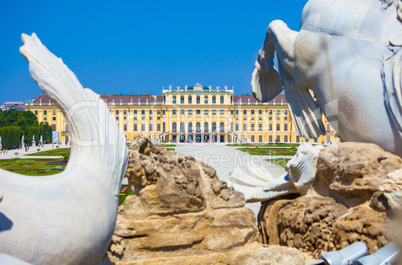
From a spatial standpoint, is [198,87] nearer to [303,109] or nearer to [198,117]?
[198,117]

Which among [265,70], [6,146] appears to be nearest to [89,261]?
[265,70]

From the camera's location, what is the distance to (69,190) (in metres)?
1.70

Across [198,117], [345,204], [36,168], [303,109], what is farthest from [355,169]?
[198,117]

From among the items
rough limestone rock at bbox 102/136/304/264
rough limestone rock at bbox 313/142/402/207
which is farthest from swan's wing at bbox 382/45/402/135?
rough limestone rock at bbox 102/136/304/264

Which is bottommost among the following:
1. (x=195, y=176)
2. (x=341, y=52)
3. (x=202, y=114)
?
(x=195, y=176)

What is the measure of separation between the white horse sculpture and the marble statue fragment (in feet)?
1.45

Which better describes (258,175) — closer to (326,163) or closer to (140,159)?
(326,163)

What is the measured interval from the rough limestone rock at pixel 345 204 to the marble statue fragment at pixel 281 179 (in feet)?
0.33

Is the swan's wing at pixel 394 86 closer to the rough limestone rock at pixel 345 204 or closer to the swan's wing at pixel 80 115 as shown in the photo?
the rough limestone rock at pixel 345 204

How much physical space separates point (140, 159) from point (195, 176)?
0.52 m

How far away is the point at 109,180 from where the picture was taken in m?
1.90

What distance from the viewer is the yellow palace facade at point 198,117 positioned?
56.4m

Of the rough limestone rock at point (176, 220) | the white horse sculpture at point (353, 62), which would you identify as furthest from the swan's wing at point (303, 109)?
the rough limestone rock at point (176, 220)

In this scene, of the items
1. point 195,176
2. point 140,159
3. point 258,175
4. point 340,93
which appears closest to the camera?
point 140,159
